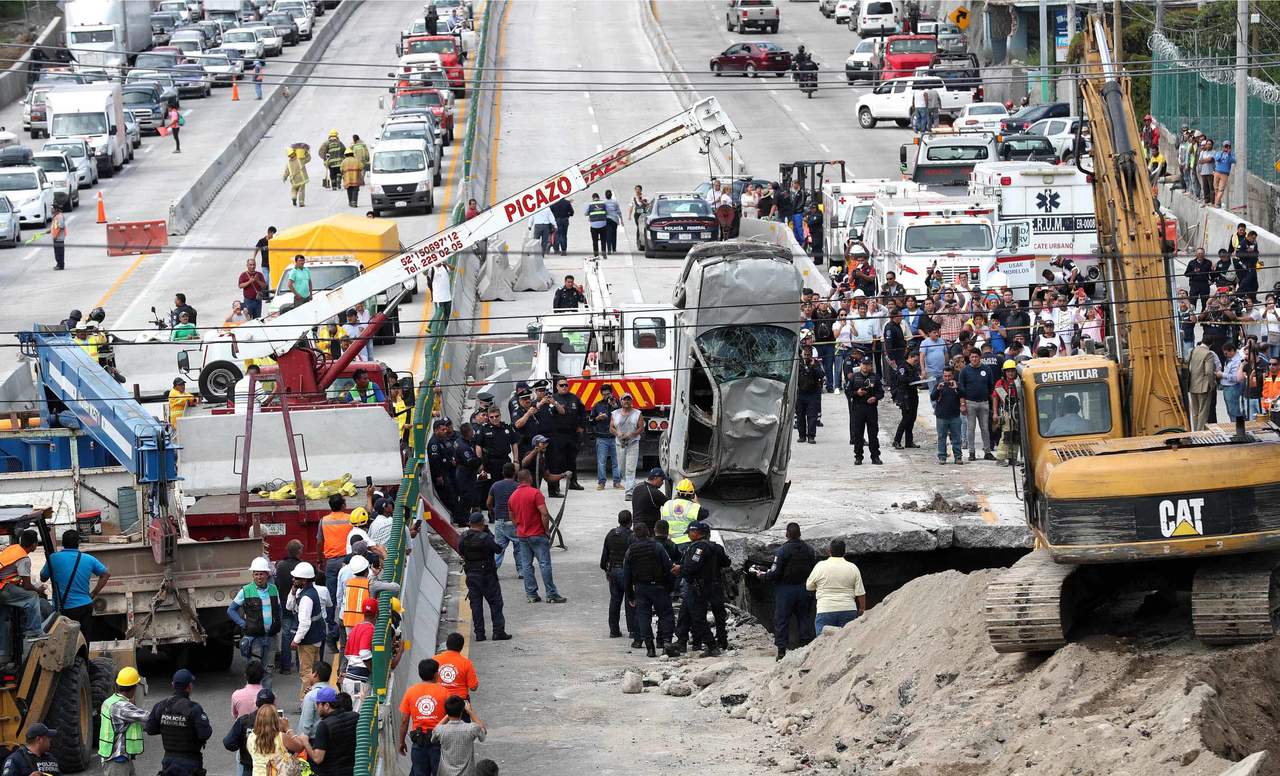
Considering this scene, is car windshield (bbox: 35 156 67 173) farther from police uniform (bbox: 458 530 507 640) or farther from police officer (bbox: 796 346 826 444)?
police uniform (bbox: 458 530 507 640)

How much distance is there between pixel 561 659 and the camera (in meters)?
20.0

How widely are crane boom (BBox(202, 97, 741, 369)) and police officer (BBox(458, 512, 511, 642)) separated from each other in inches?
257

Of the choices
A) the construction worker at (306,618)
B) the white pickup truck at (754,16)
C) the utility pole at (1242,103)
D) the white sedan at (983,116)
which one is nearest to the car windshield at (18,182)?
the white sedan at (983,116)

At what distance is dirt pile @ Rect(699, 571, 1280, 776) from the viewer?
13.8 m

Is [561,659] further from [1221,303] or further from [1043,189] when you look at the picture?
[1043,189]

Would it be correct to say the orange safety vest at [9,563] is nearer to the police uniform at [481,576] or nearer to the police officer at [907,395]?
the police uniform at [481,576]

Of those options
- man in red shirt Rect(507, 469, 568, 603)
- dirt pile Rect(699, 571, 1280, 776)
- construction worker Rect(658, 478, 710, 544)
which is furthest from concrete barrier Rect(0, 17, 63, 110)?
dirt pile Rect(699, 571, 1280, 776)

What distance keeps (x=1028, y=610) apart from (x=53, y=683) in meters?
8.01

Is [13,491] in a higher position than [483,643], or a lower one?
higher

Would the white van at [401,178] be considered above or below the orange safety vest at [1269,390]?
above

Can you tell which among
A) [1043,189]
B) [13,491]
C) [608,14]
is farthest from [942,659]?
[608,14]

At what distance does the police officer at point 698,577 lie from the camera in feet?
63.9

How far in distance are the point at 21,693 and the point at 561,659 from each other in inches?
237

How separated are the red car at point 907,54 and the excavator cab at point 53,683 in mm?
48807
